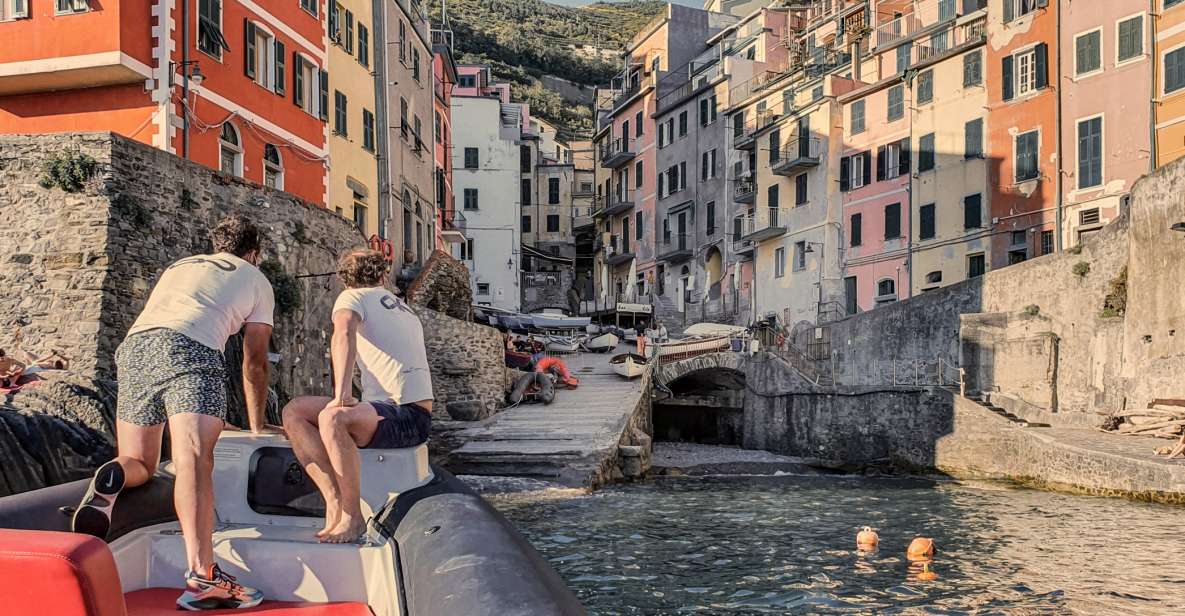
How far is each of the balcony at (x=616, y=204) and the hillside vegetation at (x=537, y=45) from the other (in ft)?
87.3

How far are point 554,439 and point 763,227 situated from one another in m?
24.2

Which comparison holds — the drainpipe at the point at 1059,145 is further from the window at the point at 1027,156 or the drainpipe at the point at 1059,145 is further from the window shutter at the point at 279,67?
the window shutter at the point at 279,67

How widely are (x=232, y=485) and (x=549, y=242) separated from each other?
6372 centimetres

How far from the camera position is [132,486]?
4.20 meters

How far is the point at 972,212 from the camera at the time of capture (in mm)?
31250

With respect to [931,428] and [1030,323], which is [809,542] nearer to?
[931,428]

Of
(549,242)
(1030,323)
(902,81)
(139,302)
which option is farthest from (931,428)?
(549,242)

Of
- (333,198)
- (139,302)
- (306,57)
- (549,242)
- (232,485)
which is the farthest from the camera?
(549,242)

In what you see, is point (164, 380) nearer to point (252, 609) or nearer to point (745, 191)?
point (252, 609)

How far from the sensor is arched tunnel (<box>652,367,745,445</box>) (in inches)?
1375

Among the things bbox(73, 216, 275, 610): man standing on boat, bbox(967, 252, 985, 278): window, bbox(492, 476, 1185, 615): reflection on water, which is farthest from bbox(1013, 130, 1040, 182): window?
bbox(73, 216, 275, 610): man standing on boat

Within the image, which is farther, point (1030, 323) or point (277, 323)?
point (1030, 323)

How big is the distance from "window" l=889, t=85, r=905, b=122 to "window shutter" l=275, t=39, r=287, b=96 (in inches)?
894

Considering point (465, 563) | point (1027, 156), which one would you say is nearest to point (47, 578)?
point (465, 563)
